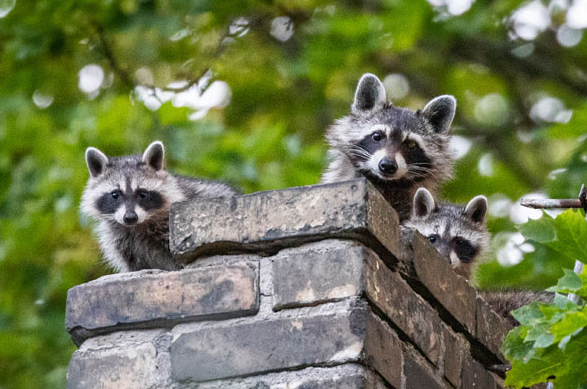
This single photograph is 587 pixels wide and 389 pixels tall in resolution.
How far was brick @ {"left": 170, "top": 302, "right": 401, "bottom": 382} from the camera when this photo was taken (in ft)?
9.98

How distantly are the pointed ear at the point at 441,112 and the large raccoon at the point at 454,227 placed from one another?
18.5 inches

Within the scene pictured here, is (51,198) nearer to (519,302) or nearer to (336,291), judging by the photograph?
(519,302)

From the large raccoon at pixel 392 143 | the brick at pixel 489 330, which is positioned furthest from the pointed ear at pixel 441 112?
the brick at pixel 489 330

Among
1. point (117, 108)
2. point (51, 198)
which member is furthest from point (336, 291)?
point (51, 198)

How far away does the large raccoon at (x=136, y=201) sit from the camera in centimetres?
603

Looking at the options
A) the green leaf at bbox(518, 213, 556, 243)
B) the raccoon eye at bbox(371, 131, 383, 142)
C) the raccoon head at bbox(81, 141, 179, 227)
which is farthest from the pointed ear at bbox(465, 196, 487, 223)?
the green leaf at bbox(518, 213, 556, 243)

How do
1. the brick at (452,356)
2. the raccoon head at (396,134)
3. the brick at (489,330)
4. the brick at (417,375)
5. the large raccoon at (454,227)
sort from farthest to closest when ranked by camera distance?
the raccoon head at (396,134), the large raccoon at (454,227), the brick at (489,330), the brick at (452,356), the brick at (417,375)

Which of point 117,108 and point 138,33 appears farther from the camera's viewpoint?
point 138,33

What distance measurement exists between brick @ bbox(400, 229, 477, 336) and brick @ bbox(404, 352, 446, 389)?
28cm

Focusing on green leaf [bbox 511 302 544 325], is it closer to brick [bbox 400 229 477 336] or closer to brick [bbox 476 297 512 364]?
brick [bbox 400 229 477 336]

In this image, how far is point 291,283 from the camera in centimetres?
318

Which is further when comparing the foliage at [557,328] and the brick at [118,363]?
the brick at [118,363]

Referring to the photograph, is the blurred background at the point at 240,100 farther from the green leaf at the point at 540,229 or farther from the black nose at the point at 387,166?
the green leaf at the point at 540,229

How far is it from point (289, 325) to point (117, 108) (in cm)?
473
